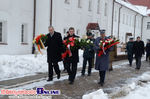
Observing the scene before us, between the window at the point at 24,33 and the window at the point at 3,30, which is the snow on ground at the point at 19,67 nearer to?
the window at the point at 3,30

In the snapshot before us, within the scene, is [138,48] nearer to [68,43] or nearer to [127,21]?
[68,43]

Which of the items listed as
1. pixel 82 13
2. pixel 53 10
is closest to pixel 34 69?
pixel 53 10

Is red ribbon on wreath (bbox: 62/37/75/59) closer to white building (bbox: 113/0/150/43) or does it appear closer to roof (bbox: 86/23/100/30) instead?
roof (bbox: 86/23/100/30)

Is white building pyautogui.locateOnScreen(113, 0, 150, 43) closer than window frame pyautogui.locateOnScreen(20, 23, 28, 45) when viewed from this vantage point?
No

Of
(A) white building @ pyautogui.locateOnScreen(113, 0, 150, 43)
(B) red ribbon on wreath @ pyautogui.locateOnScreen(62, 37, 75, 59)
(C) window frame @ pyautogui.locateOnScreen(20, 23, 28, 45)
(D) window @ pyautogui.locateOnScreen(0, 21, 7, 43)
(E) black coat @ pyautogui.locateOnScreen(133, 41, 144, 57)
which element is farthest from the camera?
(A) white building @ pyautogui.locateOnScreen(113, 0, 150, 43)

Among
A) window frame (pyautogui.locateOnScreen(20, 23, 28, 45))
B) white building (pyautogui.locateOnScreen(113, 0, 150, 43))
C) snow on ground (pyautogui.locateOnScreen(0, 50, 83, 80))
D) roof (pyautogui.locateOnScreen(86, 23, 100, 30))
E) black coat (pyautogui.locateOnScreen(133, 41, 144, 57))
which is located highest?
white building (pyautogui.locateOnScreen(113, 0, 150, 43))

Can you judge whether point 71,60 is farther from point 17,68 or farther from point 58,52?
point 17,68

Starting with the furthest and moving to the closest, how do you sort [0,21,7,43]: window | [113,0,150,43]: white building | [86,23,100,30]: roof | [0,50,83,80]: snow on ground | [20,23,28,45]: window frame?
[113,0,150,43]: white building → [86,23,100,30]: roof → [20,23,28,45]: window frame → [0,21,7,43]: window → [0,50,83,80]: snow on ground

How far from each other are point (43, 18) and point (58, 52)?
9.01 meters

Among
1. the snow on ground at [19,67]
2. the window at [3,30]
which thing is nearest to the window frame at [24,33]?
the window at [3,30]

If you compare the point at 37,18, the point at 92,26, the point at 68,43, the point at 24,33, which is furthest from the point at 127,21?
the point at 68,43

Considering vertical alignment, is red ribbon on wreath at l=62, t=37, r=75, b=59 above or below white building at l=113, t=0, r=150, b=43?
below

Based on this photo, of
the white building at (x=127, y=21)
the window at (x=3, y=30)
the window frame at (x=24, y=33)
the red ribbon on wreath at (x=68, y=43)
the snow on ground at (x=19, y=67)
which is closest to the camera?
the red ribbon on wreath at (x=68, y=43)

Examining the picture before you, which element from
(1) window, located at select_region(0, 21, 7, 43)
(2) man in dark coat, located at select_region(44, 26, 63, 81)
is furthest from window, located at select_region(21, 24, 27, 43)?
(2) man in dark coat, located at select_region(44, 26, 63, 81)
